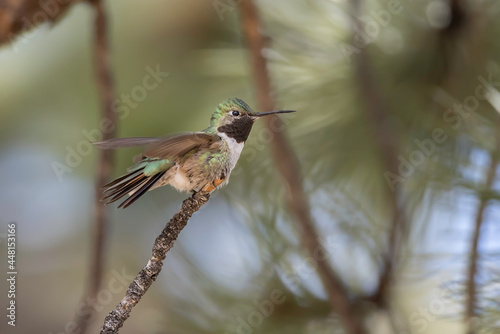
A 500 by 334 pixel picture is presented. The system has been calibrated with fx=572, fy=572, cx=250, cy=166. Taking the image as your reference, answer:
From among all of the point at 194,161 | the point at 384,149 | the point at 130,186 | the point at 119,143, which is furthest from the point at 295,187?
the point at 119,143

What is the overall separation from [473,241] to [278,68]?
3.04ft

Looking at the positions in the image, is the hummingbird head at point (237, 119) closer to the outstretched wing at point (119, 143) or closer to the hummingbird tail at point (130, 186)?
the hummingbird tail at point (130, 186)

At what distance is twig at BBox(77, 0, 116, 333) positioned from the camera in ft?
4.68

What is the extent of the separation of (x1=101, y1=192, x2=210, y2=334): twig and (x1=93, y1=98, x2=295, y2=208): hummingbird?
20 centimetres

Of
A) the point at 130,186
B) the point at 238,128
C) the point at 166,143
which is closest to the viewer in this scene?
the point at 166,143

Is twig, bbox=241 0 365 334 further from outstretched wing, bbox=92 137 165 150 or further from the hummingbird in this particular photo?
outstretched wing, bbox=92 137 165 150

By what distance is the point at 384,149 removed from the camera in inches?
64.4

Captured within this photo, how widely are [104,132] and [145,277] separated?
0.83m

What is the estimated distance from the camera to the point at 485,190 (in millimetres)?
1276

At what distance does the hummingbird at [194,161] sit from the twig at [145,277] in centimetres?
20

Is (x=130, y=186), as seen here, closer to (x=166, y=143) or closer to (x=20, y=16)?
(x=166, y=143)

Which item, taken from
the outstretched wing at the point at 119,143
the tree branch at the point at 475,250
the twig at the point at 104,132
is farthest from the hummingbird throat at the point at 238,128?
the tree branch at the point at 475,250

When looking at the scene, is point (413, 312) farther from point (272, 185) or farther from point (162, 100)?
point (162, 100)

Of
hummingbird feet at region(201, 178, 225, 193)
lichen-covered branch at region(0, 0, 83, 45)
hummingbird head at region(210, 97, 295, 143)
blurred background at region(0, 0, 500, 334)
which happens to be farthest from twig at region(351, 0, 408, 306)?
lichen-covered branch at region(0, 0, 83, 45)
